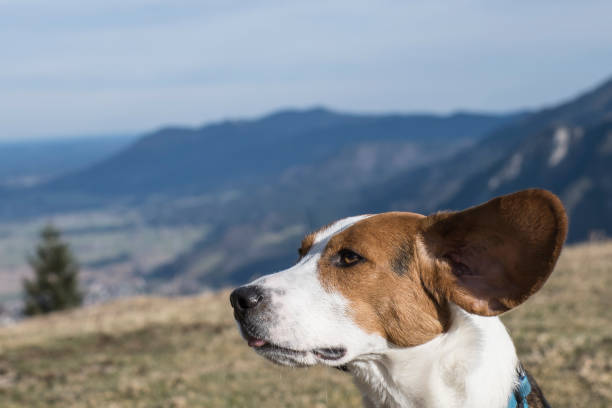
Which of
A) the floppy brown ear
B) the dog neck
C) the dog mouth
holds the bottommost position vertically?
the dog neck

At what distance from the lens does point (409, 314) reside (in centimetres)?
382

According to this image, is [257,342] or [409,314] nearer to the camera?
[409,314]

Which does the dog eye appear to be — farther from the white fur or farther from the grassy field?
the grassy field

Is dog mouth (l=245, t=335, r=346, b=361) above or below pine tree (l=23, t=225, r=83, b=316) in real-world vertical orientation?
above

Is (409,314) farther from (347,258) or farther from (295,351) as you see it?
(295,351)

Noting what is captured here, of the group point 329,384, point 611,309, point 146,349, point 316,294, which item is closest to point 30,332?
point 146,349

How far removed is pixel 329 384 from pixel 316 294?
260 inches

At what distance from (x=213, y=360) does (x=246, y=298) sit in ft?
35.6

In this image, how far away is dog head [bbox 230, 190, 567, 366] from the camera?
368 cm

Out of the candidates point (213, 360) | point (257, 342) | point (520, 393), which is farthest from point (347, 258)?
point (213, 360)

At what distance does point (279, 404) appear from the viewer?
9414 mm

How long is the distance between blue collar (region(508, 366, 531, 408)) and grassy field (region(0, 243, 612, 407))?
2.68 metres

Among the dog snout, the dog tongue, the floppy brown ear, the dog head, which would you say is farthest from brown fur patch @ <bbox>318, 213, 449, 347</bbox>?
the dog tongue

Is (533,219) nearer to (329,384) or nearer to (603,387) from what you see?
(603,387)
